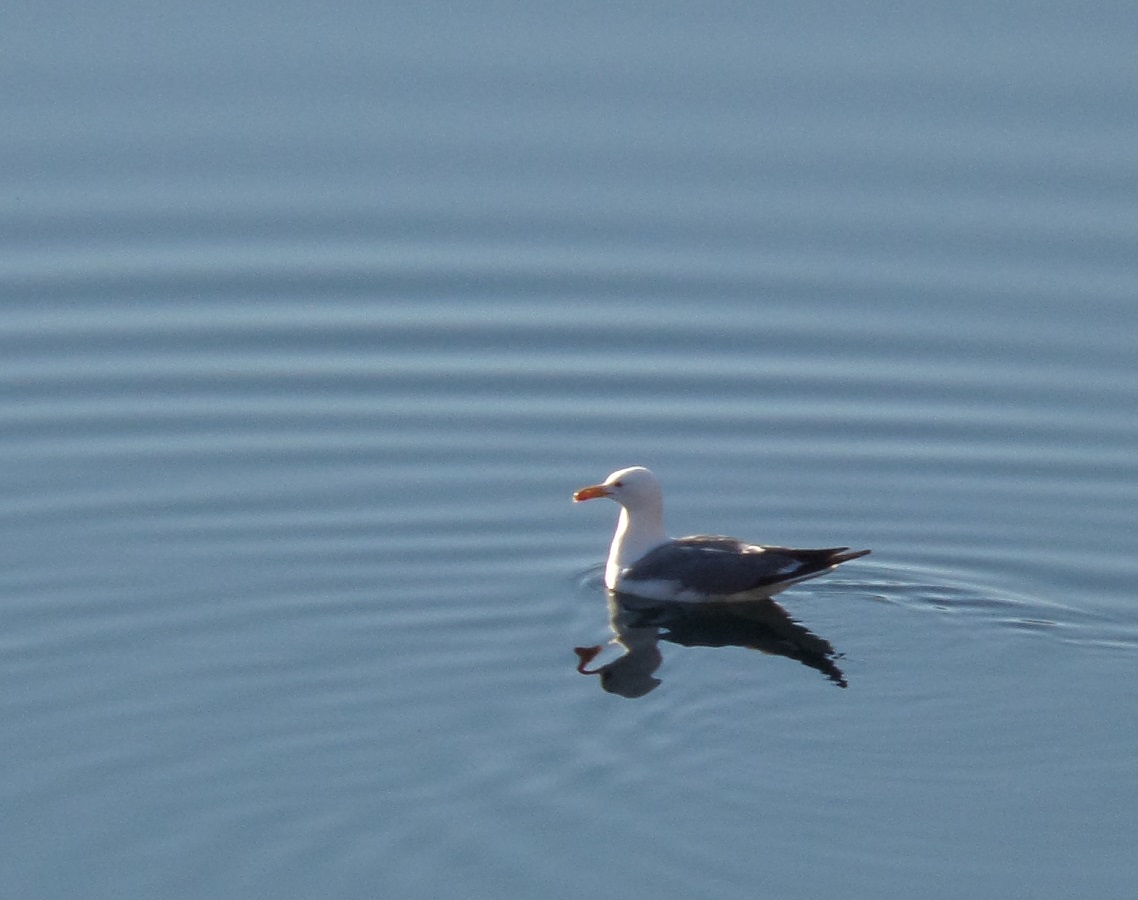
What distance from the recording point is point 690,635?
15.5m

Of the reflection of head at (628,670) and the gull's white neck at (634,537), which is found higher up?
the gull's white neck at (634,537)

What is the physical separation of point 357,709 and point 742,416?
16.4 feet

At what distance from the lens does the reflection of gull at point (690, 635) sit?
571 inches

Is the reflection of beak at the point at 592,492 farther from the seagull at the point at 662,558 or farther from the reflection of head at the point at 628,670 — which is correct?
the reflection of head at the point at 628,670

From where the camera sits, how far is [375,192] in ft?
67.2

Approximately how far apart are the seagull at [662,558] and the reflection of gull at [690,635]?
9cm

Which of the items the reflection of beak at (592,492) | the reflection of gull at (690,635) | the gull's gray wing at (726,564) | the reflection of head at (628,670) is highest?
the reflection of beak at (592,492)

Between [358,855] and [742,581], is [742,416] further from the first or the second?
[358,855]

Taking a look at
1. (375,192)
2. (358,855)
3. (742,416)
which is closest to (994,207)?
(742,416)

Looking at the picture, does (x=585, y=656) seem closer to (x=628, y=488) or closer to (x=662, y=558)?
(x=662, y=558)

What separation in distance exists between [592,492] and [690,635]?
3.99 ft

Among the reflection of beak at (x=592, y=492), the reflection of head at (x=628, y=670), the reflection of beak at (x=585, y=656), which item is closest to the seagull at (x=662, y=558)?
the reflection of beak at (x=592, y=492)

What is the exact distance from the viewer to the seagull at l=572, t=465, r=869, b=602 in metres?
15.6

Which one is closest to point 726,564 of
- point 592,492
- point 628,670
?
point 592,492
